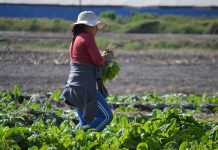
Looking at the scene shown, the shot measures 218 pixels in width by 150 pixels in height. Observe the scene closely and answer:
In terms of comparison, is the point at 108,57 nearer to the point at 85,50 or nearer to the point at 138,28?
the point at 85,50

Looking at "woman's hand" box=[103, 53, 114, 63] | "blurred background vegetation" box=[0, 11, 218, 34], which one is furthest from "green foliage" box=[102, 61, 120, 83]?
"blurred background vegetation" box=[0, 11, 218, 34]

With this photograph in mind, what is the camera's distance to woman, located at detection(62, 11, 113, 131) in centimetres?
799

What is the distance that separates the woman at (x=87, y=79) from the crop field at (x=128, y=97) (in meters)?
0.21

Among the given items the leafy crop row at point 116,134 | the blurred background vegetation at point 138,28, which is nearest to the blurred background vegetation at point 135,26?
the blurred background vegetation at point 138,28

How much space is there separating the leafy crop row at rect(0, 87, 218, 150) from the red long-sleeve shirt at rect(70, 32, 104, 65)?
78cm

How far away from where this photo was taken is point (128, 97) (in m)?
12.5

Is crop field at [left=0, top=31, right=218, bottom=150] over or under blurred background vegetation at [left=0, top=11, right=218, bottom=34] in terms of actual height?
over

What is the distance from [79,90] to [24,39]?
20.3m

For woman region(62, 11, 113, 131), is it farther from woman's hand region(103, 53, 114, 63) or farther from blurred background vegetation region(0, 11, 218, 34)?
blurred background vegetation region(0, 11, 218, 34)

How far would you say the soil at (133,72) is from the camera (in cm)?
1608

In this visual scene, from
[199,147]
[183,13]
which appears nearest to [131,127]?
[199,147]

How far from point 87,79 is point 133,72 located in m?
11.5

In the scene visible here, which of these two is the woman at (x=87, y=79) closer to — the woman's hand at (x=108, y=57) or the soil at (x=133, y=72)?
the woman's hand at (x=108, y=57)

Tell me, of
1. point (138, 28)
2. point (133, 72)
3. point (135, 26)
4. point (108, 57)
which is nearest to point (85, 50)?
point (108, 57)
